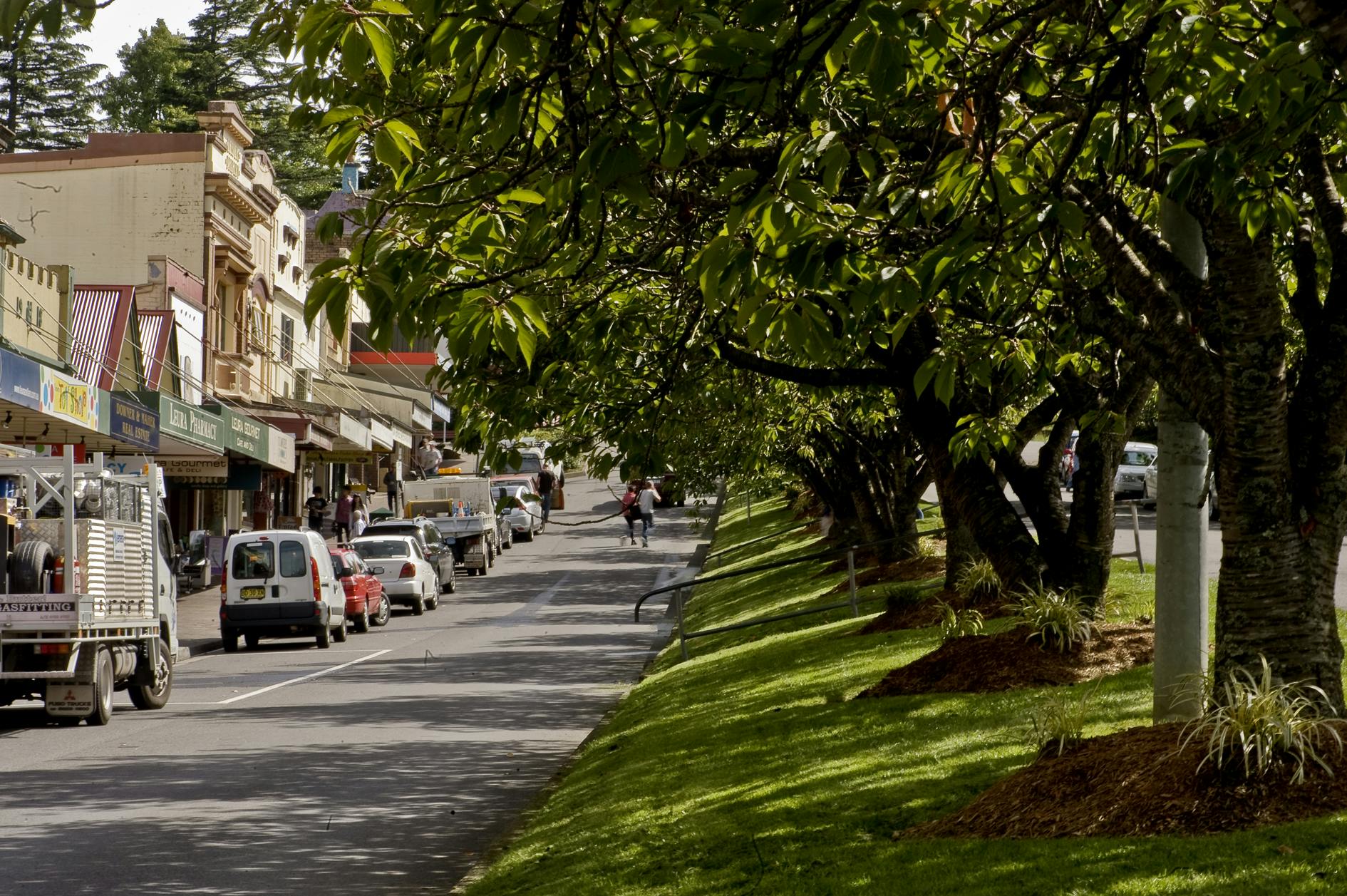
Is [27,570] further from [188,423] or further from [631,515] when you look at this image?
[631,515]

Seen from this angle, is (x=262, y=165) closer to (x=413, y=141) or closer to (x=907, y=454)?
(x=907, y=454)

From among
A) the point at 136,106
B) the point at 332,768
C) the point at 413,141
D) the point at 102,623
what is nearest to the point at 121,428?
the point at 102,623

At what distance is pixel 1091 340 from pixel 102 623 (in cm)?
1111

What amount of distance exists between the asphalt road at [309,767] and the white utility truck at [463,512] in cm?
1771

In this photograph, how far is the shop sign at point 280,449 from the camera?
133 ft

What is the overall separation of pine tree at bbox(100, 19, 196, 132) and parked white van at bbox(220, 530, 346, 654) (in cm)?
4843

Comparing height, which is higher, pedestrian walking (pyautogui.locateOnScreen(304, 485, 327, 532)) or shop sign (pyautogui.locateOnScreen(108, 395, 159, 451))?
shop sign (pyautogui.locateOnScreen(108, 395, 159, 451))

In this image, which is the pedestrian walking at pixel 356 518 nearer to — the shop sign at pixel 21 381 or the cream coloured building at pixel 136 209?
the cream coloured building at pixel 136 209

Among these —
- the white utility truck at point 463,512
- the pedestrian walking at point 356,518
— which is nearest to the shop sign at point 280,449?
the white utility truck at point 463,512

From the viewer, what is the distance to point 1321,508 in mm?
7309

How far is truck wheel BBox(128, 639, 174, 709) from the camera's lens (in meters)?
18.3

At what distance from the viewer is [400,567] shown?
3397 cm

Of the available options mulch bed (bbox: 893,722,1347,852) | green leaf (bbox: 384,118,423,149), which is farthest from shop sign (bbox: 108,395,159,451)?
green leaf (bbox: 384,118,423,149)

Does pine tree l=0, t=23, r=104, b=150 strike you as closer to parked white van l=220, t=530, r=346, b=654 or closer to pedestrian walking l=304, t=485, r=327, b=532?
pedestrian walking l=304, t=485, r=327, b=532
